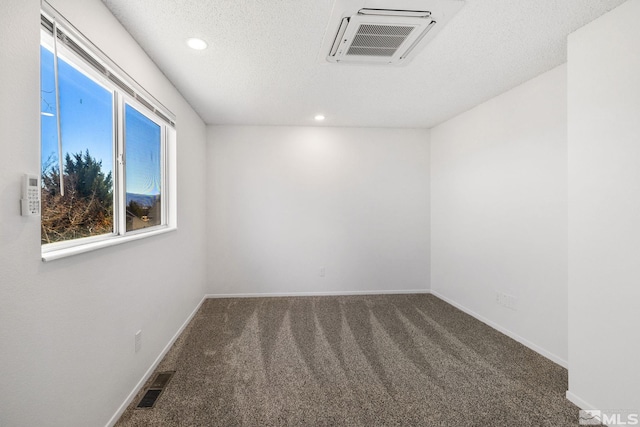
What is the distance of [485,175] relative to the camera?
321 cm

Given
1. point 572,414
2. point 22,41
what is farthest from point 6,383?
point 572,414

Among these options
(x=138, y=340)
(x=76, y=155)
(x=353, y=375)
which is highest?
(x=76, y=155)

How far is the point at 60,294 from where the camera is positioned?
129 cm

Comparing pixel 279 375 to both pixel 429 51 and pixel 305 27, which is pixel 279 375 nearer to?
pixel 305 27

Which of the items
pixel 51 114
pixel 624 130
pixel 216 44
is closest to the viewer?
pixel 51 114

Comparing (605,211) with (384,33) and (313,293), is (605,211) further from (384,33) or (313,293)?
(313,293)

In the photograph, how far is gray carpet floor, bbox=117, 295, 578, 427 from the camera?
5.84 ft

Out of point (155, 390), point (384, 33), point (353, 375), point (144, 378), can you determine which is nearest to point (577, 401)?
point (353, 375)

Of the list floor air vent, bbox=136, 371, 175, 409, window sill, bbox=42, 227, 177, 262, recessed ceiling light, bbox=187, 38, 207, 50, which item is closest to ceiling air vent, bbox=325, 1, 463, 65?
recessed ceiling light, bbox=187, 38, 207, 50

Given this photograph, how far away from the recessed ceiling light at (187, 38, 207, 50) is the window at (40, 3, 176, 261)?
1.59 feet

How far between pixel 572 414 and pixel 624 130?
5.81 ft

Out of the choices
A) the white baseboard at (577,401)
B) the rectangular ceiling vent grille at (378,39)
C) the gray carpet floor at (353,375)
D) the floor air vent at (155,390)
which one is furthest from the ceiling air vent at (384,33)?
the floor air vent at (155,390)

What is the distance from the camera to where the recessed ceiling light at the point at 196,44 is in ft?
6.49

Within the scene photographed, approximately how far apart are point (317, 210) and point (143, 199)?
7.66ft
